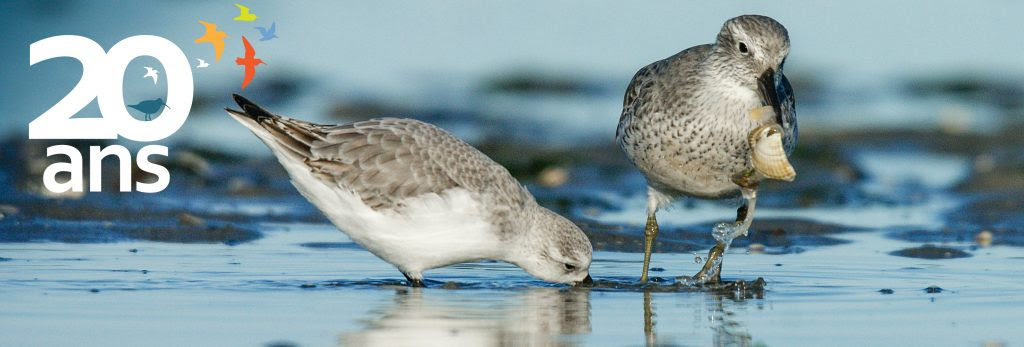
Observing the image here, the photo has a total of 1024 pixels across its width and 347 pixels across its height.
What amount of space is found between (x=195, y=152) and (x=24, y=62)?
4.53 m

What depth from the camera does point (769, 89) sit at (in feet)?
31.7

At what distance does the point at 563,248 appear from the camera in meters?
9.96

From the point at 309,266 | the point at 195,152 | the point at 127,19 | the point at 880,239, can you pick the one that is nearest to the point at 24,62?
the point at 127,19

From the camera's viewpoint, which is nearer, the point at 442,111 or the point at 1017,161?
the point at 1017,161

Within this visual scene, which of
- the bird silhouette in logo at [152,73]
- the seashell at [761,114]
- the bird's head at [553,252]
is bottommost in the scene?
the bird's head at [553,252]

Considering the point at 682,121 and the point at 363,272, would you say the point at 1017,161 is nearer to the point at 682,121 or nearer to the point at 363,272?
the point at 682,121

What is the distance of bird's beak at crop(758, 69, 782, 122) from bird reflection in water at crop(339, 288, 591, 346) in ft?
5.13

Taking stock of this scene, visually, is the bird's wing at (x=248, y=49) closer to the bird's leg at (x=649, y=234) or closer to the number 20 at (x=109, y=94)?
the number 20 at (x=109, y=94)

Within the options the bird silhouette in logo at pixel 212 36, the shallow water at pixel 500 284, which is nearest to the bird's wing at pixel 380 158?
the shallow water at pixel 500 284

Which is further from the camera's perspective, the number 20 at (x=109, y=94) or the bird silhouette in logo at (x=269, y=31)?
the bird silhouette in logo at (x=269, y=31)

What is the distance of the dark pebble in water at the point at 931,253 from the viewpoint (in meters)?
11.5

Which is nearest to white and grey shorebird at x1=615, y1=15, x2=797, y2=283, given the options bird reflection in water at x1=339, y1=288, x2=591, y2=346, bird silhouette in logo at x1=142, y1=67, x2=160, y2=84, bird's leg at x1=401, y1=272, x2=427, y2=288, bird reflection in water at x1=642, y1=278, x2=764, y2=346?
bird reflection in water at x1=642, y1=278, x2=764, y2=346

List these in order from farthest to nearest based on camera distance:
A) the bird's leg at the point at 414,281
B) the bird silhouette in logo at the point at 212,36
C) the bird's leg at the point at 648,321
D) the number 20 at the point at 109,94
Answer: the bird silhouette in logo at the point at 212,36
the number 20 at the point at 109,94
the bird's leg at the point at 414,281
the bird's leg at the point at 648,321

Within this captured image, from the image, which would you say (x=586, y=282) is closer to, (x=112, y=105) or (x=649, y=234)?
(x=649, y=234)
